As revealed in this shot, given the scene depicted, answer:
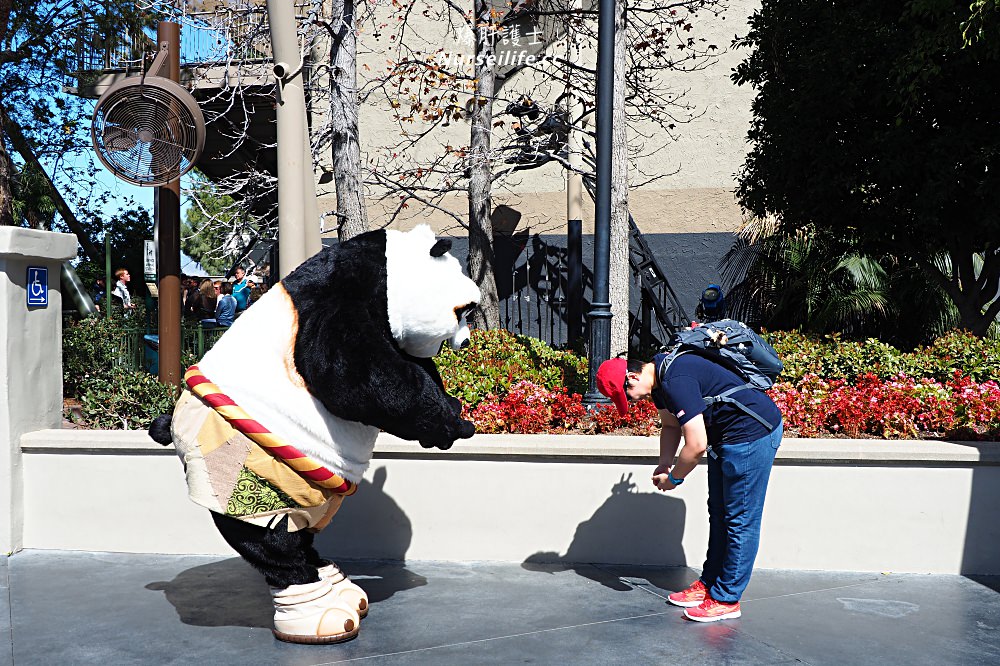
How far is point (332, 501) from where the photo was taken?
4.05 m

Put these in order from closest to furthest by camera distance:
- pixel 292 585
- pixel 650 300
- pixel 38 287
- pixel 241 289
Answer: pixel 292 585, pixel 38 287, pixel 241 289, pixel 650 300

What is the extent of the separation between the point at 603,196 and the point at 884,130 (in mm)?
4014

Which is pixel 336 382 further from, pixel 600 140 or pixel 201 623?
pixel 600 140

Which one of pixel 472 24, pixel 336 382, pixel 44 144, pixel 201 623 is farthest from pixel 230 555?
pixel 44 144

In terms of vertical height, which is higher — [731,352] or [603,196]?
[603,196]

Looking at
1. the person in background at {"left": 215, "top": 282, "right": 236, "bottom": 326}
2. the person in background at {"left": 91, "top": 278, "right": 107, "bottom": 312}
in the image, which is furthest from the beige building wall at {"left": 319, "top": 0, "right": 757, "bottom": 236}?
the person in background at {"left": 91, "top": 278, "right": 107, "bottom": 312}

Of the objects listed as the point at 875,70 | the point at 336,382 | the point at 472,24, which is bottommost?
the point at 336,382

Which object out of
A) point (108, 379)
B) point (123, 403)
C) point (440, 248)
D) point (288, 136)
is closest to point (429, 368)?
point (440, 248)

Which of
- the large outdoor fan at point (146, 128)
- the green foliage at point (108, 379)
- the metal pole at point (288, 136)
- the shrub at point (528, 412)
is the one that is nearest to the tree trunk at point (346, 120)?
the large outdoor fan at point (146, 128)

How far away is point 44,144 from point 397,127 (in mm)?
9496

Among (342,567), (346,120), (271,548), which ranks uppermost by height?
(346,120)

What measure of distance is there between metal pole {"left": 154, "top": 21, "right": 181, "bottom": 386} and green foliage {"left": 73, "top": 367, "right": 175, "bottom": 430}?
839 mm

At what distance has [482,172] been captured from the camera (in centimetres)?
1079

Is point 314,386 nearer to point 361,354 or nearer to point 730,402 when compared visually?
point 361,354
